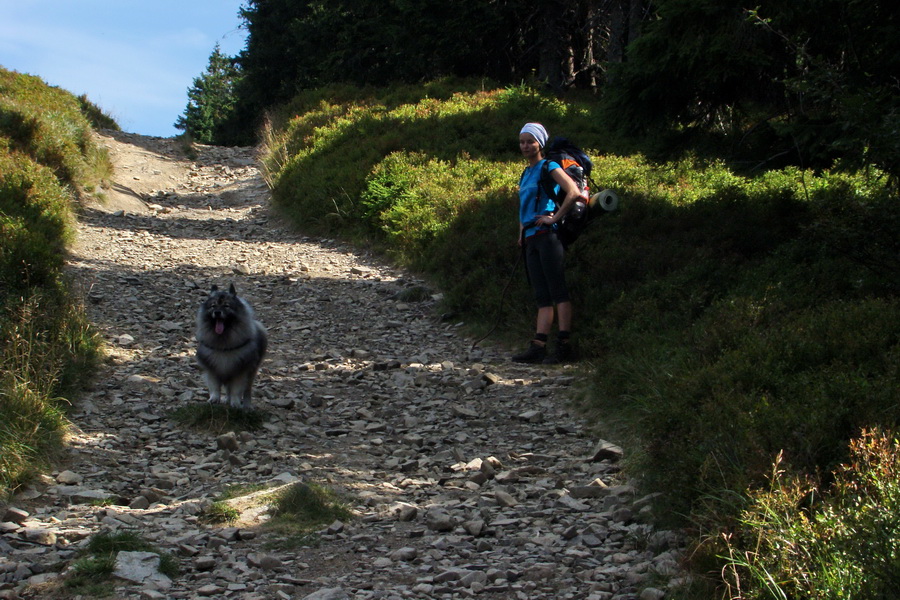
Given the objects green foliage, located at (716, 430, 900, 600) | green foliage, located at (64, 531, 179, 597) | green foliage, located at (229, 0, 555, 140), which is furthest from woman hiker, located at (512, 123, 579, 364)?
green foliage, located at (229, 0, 555, 140)

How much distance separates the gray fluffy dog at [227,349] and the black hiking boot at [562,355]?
3.28 meters

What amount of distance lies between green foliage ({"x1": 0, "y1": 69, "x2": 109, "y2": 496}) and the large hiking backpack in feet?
17.2

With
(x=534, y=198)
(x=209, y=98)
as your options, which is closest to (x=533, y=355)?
(x=534, y=198)

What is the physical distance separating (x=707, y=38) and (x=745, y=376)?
513cm

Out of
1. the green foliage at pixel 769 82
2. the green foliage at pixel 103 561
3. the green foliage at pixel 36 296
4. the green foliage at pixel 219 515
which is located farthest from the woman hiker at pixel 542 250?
the green foliage at pixel 103 561

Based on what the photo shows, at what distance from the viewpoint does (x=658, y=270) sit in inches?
384

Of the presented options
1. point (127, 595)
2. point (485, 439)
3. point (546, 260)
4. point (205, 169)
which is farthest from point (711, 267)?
point (205, 169)

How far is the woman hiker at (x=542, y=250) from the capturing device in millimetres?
9078

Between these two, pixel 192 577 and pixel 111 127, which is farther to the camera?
pixel 111 127

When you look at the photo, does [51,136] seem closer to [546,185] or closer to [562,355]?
[546,185]

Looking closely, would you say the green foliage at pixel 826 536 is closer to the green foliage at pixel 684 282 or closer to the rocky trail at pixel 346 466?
the green foliage at pixel 684 282

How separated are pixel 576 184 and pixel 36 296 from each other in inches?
237

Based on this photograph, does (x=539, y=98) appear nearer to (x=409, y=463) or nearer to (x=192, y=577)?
(x=409, y=463)

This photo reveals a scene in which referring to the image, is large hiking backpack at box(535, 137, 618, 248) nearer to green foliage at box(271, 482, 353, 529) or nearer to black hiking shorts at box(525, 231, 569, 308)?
black hiking shorts at box(525, 231, 569, 308)
